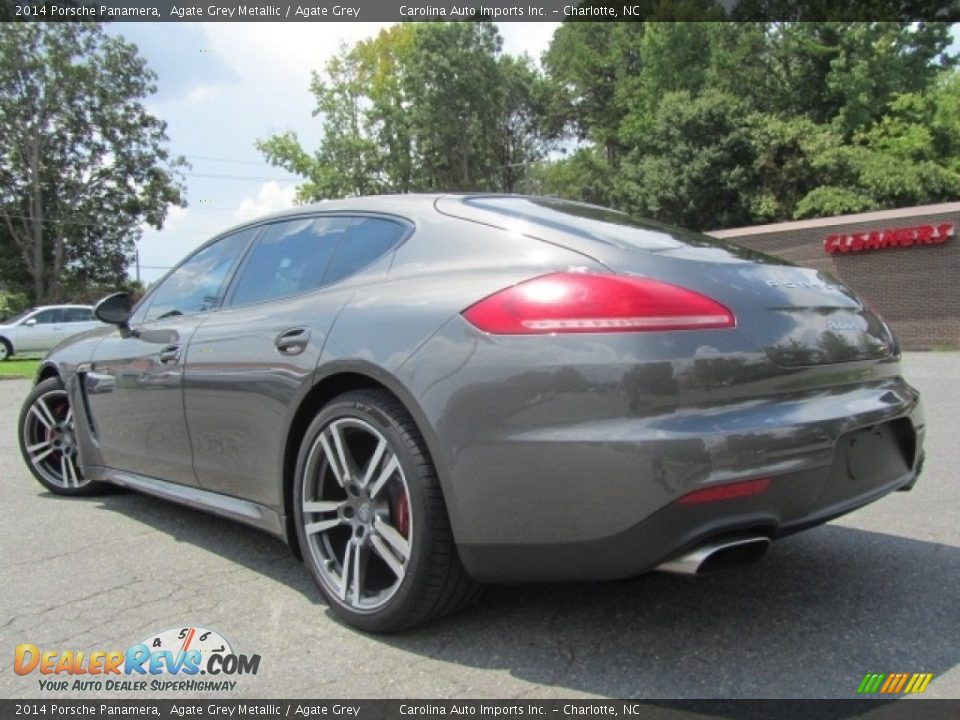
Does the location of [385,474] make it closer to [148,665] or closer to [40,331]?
[148,665]

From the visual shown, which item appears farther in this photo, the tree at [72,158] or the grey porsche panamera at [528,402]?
the tree at [72,158]

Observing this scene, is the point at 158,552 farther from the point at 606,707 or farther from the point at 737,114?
the point at 737,114

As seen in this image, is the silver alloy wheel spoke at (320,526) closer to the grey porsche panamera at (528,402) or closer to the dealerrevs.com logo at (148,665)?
the grey porsche panamera at (528,402)

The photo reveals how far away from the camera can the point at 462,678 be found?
235 cm

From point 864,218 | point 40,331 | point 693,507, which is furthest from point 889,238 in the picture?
point 40,331

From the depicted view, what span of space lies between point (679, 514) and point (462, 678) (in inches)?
32.2

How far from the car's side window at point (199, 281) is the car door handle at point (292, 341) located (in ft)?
2.59

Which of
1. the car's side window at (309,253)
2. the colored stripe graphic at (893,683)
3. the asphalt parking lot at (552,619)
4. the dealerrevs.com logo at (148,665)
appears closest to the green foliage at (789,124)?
the asphalt parking lot at (552,619)

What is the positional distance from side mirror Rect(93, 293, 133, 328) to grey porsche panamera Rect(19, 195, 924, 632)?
110 cm

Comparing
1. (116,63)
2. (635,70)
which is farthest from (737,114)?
(116,63)

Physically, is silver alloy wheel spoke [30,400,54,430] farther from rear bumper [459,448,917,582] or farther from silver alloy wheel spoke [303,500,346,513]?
rear bumper [459,448,917,582]

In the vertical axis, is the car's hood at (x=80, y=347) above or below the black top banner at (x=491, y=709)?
above

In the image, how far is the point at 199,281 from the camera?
12.7ft

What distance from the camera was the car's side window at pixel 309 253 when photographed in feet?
9.90
